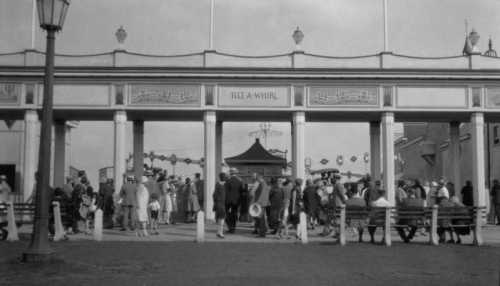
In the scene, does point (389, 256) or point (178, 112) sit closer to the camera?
point (389, 256)

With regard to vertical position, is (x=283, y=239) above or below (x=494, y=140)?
below

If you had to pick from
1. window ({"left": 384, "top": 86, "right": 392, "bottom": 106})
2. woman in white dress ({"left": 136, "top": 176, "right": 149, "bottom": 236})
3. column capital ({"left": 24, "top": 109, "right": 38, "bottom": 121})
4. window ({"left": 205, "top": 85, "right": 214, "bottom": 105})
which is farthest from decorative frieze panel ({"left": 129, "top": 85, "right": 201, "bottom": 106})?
woman in white dress ({"left": 136, "top": 176, "right": 149, "bottom": 236})

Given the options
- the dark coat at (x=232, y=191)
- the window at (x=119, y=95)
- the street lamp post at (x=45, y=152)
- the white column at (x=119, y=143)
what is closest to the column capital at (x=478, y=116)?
the dark coat at (x=232, y=191)

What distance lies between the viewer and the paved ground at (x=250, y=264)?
35.8 ft

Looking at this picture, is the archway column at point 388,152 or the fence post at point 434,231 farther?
the archway column at point 388,152

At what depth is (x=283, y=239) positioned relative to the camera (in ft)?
65.4

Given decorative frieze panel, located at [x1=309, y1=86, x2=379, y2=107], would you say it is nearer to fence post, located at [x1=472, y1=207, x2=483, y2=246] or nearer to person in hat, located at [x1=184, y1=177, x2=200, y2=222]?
person in hat, located at [x1=184, y1=177, x2=200, y2=222]

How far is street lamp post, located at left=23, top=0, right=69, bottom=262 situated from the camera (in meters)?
12.8

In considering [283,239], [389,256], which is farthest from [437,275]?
[283,239]

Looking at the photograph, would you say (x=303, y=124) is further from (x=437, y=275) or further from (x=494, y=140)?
(x=494, y=140)

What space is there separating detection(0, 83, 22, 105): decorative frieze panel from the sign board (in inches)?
306

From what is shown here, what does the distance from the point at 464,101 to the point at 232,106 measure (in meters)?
8.98

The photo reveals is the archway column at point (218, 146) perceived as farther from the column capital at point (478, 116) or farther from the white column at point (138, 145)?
the column capital at point (478, 116)

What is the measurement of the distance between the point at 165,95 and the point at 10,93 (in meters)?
5.98
